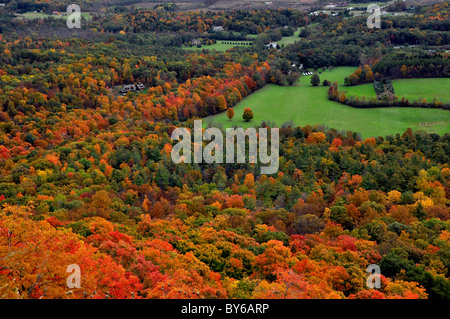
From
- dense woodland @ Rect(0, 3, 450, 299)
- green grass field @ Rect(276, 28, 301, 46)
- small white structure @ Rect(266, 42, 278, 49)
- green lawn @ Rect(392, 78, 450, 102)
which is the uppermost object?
green grass field @ Rect(276, 28, 301, 46)

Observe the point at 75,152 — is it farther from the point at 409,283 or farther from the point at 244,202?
the point at 409,283

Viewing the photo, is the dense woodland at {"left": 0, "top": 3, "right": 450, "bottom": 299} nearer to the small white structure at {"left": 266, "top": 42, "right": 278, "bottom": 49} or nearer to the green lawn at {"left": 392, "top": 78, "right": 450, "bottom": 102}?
the green lawn at {"left": 392, "top": 78, "right": 450, "bottom": 102}

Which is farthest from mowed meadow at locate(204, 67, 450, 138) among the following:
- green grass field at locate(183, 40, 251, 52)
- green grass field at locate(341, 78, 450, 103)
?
green grass field at locate(183, 40, 251, 52)

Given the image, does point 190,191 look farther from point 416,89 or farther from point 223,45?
point 223,45

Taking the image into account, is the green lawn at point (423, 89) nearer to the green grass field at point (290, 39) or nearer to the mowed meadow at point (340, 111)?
the mowed meadow at point (340, 111)

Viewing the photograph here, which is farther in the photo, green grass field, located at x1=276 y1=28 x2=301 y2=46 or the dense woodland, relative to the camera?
green grass field, located at x1=276 y1=28 x2=301 y2=46

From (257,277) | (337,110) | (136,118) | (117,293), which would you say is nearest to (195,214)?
(257,277)

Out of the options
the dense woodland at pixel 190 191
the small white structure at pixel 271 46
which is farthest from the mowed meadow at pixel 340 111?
the small white structure at pixel 271 46
